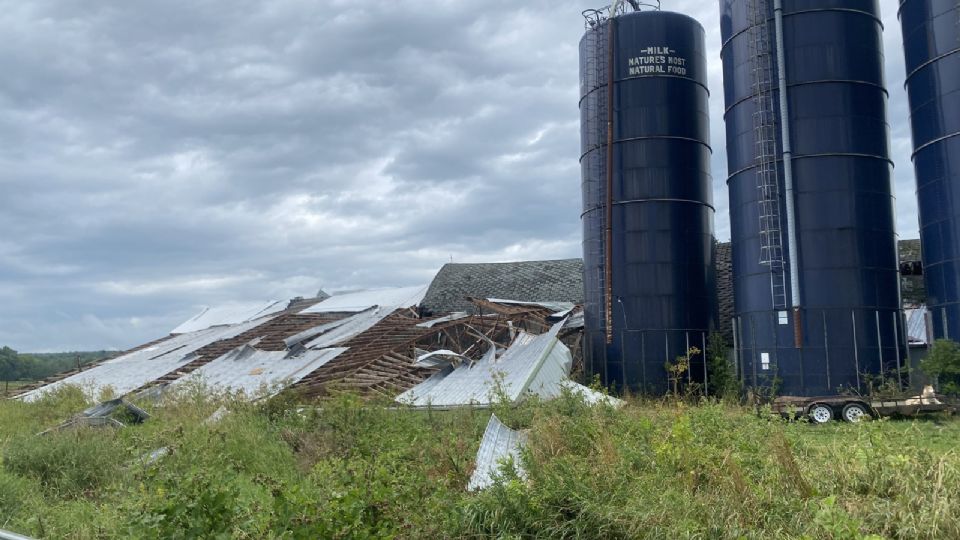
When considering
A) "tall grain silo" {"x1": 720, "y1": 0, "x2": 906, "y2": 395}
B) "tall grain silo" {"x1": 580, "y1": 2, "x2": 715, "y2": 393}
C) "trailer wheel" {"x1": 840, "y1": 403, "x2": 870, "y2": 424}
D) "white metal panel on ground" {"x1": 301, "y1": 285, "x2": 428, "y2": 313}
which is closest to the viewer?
"trailer wheel" {"x1": 840, "y1": 403, "x2": 870, "y2": 424}

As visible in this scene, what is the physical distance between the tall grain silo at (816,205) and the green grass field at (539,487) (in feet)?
42.4

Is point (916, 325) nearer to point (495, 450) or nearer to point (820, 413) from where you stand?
point (820, 413)

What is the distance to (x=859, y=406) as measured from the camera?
71.4ft

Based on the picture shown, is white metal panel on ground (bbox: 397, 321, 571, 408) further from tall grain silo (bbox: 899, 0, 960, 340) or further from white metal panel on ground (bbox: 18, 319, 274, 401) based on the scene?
white metal panel on ground (bbox: 18, 319, 274, 401)

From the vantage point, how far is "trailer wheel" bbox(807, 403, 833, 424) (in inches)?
861

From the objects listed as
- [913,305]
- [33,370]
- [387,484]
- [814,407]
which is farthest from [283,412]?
[33,370]

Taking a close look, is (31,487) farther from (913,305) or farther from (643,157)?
(913,305)

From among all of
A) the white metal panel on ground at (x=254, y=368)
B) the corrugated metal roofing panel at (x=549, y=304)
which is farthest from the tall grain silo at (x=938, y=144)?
the white metal panel on ground at (x=254, y=368)

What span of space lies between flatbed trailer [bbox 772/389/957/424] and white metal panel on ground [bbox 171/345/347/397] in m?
15.8

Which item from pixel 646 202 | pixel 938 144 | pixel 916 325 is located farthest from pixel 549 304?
pixel 938 144

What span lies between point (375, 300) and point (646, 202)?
64.2 ft

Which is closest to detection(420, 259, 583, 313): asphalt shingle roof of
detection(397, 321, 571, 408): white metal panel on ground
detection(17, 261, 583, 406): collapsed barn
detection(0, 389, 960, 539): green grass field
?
detection(17, 261, 583, 406): collapsed barn

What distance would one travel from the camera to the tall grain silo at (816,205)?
23.3 metres

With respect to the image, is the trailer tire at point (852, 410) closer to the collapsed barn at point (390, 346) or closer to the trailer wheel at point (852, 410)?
the trailer wheel at point (852, 410)
